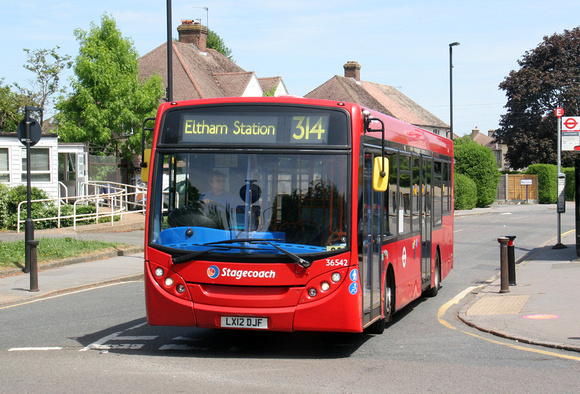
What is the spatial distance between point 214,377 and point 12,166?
22.8 metres

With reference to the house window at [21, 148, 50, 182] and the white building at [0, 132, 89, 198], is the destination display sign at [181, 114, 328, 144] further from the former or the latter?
the house window at [21, 148, 50, 182]

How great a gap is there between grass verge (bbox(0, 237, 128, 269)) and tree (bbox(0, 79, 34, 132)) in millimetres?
26027

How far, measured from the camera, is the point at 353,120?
7.82 metres

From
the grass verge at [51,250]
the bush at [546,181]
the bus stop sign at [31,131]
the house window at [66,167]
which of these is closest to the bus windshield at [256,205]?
the bus stop sign at [31,131]

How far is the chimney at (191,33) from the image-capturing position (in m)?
58.0

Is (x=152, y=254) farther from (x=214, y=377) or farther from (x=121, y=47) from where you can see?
(x=121, y=47)

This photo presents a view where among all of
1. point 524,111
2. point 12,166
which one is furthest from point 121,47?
Result: point 524,111

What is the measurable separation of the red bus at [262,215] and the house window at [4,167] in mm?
21148

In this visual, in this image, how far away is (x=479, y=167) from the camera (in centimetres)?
5062

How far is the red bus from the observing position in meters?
7.50

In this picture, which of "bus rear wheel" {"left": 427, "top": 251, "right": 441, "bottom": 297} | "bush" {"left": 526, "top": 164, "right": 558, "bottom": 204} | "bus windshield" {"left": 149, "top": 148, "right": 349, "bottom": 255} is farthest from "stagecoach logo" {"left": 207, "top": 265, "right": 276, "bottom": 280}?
"bush" {"left": 526, "top": 164, "right": 558, "bottom": 204}

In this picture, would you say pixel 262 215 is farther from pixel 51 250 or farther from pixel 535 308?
pixel 51 250

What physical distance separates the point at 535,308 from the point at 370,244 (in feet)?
14.0

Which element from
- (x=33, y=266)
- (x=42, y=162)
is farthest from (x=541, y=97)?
(x=33, y=266)
